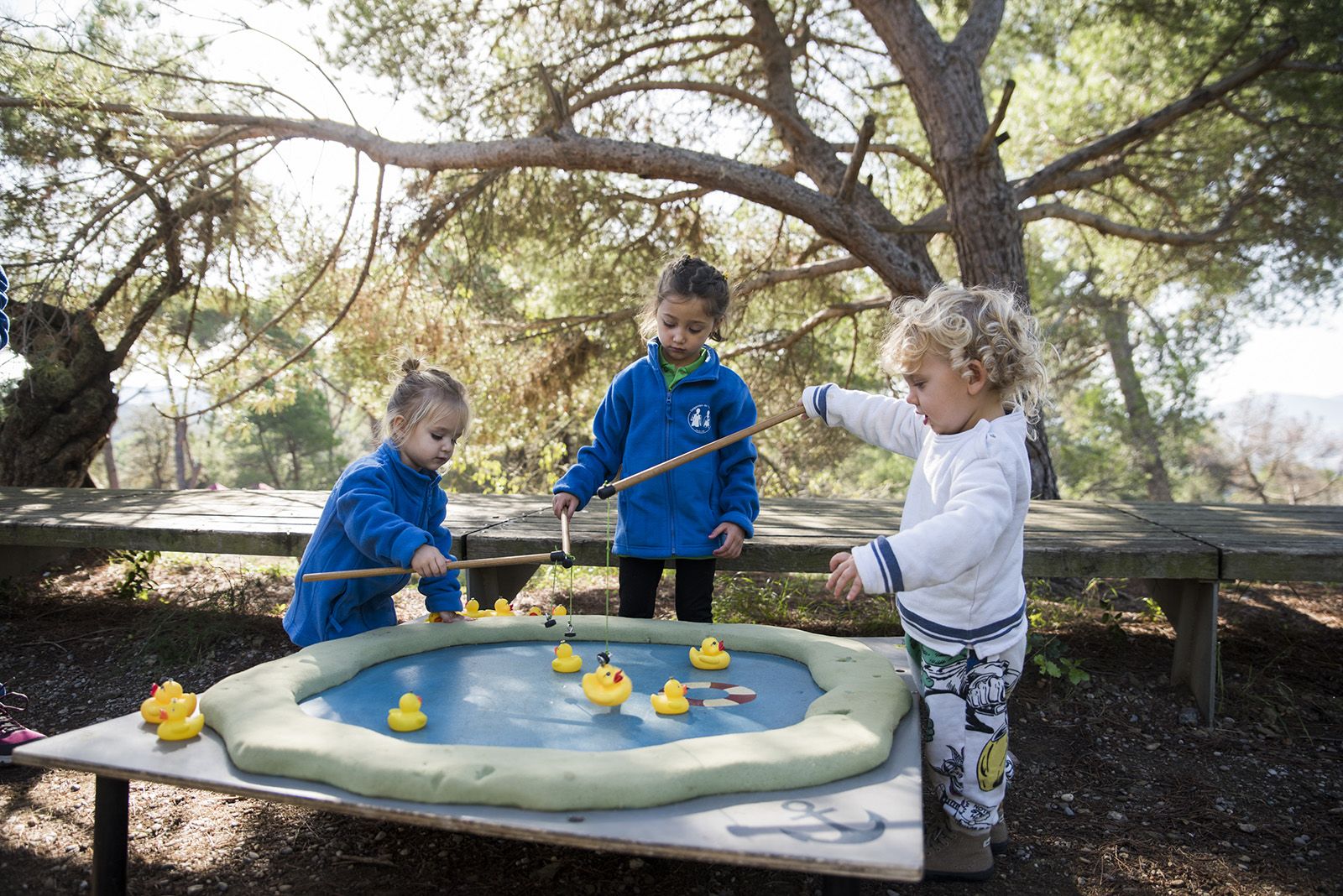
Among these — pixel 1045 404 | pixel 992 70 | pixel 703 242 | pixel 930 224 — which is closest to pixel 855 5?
pixel 930 224

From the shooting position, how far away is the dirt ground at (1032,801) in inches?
87.7

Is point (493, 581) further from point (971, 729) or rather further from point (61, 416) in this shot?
point (61, 416)

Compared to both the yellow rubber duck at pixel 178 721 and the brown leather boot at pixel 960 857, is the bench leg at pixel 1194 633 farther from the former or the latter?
the yellow rubber duck at pixel 178 721

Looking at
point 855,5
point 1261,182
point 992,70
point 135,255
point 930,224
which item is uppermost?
point 992,70

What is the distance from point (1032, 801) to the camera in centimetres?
271

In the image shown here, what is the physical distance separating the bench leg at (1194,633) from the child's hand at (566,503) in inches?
88.3

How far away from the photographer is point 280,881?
86.4 inches

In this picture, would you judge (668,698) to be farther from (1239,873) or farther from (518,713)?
(1239,873)

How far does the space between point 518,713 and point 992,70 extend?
919cm

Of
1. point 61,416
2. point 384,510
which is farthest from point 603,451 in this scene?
point 61,416

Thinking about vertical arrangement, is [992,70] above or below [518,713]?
above

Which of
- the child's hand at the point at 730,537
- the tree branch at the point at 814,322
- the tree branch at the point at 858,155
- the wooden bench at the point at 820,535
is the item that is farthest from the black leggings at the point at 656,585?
the tree branch at the point at 814,322

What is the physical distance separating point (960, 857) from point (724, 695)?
26.2 inches

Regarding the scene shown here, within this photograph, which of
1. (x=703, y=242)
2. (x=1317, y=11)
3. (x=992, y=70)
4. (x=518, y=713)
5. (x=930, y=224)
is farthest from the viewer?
(x=992, y=70)
